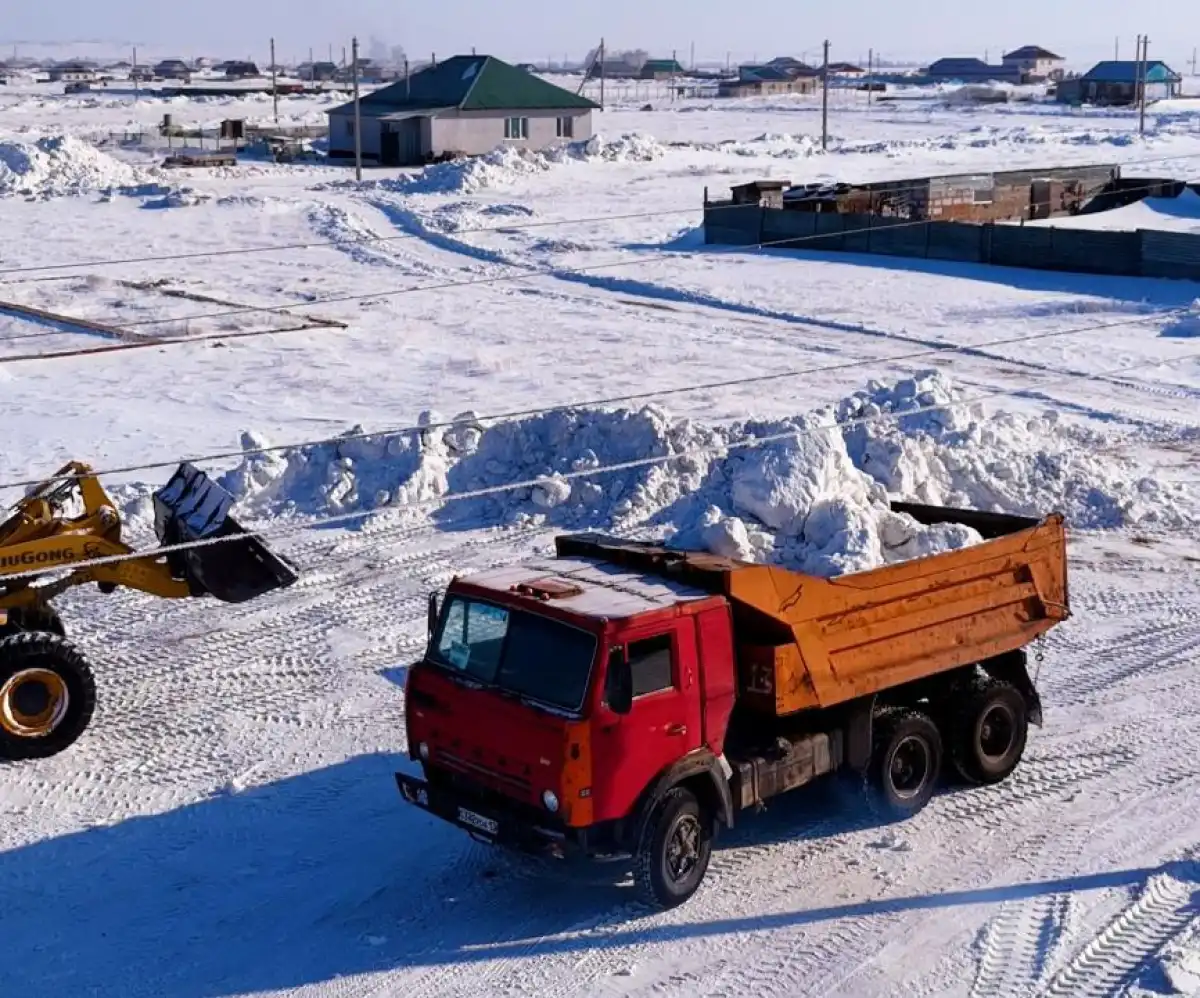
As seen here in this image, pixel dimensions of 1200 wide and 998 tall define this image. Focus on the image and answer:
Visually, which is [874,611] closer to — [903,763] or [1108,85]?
[903,763]

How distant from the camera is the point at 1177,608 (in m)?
16.5

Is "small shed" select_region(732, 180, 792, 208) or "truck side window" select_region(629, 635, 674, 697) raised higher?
"small shed" select_region(732, 180, 792, 208)

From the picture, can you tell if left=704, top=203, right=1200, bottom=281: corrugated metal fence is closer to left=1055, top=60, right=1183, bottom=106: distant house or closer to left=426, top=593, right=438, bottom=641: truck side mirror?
left=426, top=593, right=438, bottom=641: truck side mirror

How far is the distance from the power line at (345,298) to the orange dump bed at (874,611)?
20033mm

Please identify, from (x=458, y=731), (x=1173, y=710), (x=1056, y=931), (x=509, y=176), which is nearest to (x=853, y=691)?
(x=1056, y=931)

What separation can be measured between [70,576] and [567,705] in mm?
5622

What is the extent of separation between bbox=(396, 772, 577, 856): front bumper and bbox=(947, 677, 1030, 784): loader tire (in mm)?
3562

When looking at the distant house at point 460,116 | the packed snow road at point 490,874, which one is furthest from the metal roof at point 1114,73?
the packed snow road at point 490,874

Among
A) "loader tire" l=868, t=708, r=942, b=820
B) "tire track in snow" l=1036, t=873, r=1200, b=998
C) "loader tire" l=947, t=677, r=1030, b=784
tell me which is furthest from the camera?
"loader tire" l=947, t=677, r=1030, b=784

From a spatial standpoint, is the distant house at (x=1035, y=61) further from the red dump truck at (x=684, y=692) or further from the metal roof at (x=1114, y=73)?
the red dump truck at (x=684, y=692)

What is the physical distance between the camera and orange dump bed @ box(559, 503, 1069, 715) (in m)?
10.7

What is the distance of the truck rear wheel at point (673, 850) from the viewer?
1007 centimetres

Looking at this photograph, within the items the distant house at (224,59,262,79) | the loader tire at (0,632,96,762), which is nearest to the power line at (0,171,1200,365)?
the loader tire at (0,632,96,762)

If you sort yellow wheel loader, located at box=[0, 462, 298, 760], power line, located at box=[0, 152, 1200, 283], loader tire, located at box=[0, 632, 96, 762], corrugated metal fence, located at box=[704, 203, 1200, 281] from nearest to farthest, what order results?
loader tire, located at box=[0, 632, 96, 762]
yellow wheel loader, located at box=[0, 462, 298, 760]
corrugated metal fence, located at box=[704, 203, 1200, 281]
power line, located at box=[0, 152, 1200, 283]
